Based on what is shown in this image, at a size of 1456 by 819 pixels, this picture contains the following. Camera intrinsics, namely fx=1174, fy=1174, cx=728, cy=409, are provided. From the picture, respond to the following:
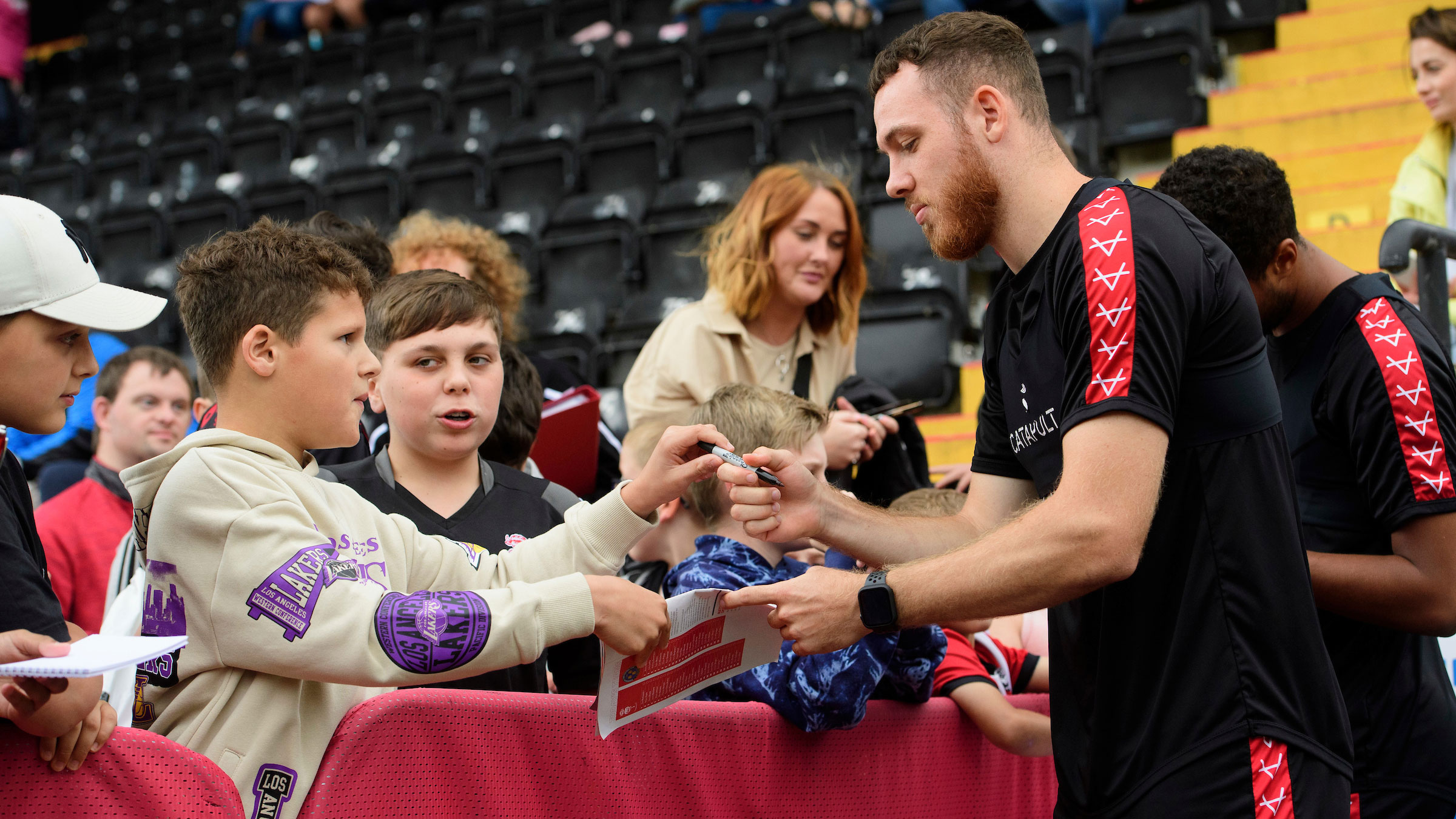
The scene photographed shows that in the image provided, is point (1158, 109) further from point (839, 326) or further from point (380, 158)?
point (380, 158)

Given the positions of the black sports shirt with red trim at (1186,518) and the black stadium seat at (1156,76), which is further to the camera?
the black stadium seat at (1156,76)

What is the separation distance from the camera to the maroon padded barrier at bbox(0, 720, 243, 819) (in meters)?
1.30

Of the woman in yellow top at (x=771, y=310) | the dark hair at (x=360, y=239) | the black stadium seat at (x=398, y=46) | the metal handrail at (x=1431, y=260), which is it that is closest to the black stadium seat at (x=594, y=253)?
the woman in yellow top at (x=771, y=310)

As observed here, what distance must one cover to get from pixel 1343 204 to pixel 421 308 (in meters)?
4.51

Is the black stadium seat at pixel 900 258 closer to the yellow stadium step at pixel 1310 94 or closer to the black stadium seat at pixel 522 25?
the yellow stadium step at pixel 1310 94

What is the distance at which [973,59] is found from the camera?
1.84 m

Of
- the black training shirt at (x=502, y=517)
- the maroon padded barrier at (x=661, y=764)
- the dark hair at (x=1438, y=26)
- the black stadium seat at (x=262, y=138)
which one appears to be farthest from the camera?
the black stadium seat at (x=262, y=138)

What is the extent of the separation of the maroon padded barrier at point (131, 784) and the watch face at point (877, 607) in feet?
2.79

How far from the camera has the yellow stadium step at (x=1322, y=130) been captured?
5473 millimetres

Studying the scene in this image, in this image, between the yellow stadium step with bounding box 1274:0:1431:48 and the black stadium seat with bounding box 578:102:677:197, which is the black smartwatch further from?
the yellow stadium step with bounding box 1274:0:1431:48

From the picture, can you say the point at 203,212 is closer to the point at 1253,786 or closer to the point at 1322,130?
the point at 1322,130

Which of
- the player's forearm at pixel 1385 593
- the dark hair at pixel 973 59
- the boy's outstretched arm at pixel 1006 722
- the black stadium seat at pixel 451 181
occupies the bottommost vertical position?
the boy's outstretched arm at pixel 1006 722

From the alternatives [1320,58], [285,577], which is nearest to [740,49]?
[1320,58]

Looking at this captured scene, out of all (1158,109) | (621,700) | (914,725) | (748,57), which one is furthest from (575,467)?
(748,57)
